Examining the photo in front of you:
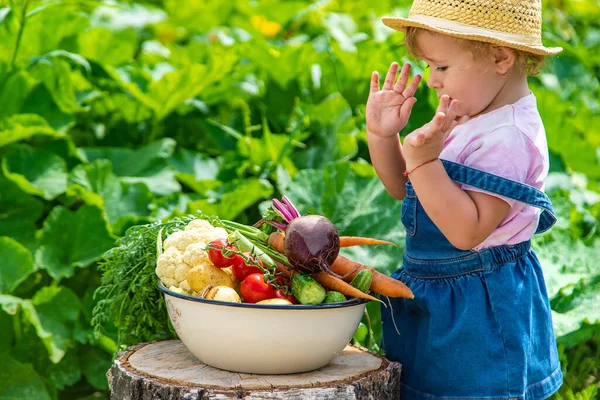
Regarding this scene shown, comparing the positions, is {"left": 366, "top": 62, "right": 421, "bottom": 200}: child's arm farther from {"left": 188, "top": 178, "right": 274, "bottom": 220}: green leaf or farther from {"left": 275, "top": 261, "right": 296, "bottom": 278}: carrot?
{"left": 188, "top": 178, "right": 274, "bottom": 220}: green leaf

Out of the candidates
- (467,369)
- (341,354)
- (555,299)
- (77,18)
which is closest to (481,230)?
(467,369)

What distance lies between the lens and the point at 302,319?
2.21m

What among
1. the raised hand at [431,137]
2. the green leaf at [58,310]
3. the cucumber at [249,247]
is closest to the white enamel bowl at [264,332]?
the cucumber at [249,247]

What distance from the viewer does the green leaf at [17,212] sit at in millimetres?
3941

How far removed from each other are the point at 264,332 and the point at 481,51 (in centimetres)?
93

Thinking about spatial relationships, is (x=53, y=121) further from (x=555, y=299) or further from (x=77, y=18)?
(x=555, y=299)

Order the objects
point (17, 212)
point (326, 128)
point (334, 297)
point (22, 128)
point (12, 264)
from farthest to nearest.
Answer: point (326, 128) < point (17, 212) < point (22, 128) < point (12, 264) < point (334, 297)

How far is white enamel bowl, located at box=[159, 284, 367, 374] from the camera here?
7.18 ft

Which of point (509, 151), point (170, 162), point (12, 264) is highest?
point (509, 151)

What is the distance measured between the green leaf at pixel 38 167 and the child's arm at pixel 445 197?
2.30 metres

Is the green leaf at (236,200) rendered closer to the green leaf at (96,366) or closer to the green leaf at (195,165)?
the green leaf at (195,165)

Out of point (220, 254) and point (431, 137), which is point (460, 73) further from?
point (220, 254)

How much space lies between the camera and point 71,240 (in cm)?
381

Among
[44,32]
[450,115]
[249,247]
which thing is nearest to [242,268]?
[249,247]
